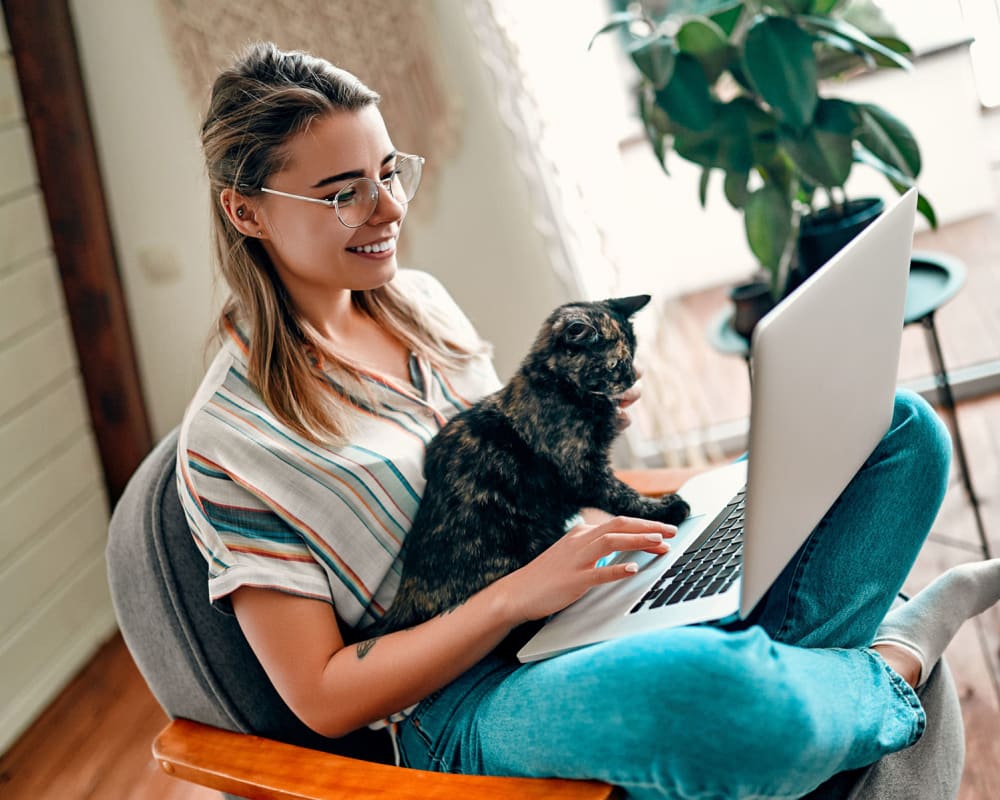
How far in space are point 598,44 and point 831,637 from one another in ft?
6.32

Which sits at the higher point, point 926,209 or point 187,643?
point 926,209

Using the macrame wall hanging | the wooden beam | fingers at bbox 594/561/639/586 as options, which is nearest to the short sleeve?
fingers at bbox 594/561/639/586

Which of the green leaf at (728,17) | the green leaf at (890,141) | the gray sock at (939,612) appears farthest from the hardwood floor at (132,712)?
the green leaf at (728,17)

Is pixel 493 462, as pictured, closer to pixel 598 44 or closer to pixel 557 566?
pixel 557 566

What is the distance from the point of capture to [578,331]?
4.02 feet

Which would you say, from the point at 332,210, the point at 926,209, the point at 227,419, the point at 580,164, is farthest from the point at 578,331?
the point at 580,164

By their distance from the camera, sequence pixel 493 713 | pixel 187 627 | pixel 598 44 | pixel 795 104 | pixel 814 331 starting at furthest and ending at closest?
pixel 598 44
pixel 795 104
pixel 187 627
pixel 493 713
pixel 814 331

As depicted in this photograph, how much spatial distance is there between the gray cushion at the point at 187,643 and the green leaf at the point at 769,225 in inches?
40.3

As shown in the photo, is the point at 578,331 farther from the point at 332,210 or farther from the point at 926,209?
the point at 926,209

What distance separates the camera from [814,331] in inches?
37.3

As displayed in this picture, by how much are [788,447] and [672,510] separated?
354 mm

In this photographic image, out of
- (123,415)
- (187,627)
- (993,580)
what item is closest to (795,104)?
(993,580)

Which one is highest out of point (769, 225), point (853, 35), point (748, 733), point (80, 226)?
point (853, 35)

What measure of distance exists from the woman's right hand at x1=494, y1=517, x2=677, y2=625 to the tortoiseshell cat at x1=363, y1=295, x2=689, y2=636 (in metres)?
0.06
